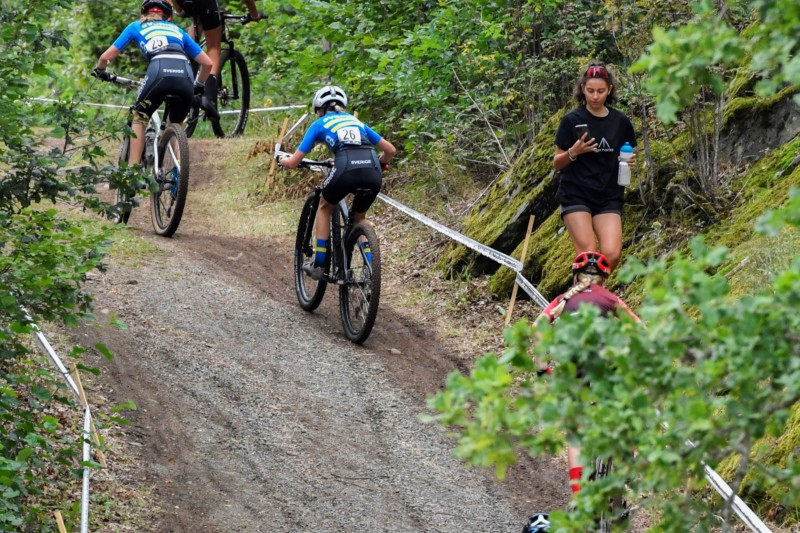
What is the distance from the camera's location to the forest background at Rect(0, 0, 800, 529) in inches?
113

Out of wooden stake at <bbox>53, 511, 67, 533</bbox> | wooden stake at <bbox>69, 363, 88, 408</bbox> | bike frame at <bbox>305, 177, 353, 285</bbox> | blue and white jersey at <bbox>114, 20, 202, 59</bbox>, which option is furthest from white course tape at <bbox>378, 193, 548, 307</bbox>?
wooden stake at <bbox>53, 511, 67, 533</bbox>

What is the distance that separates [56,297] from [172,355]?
289cm

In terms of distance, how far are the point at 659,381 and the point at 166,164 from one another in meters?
9.42

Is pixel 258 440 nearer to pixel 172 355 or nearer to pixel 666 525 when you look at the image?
pixel 172 355

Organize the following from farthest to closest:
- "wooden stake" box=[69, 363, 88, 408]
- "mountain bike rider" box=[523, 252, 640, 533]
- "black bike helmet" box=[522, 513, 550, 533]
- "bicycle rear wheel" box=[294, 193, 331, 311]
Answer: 1. "bicycle rear wheel" box=[294, 193, 331, 311]
2. "wooden stake" box=[69, 363, 88, 408]
3. "mountain bike rider" box=[523, 252, 640, 533]
4. "black bike helmet" box=[522, 513, 550, 533]

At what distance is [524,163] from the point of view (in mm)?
10977

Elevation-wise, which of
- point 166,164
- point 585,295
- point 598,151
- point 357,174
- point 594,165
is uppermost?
point 598,151

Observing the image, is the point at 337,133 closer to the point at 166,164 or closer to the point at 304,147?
the point at 304,147

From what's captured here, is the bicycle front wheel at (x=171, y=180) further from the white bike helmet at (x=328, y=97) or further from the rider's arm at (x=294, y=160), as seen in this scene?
the white bike helmet at (x=328, y=97)

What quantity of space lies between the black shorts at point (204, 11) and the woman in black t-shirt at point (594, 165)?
769cm

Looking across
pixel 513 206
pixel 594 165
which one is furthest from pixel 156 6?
pixel 594 165

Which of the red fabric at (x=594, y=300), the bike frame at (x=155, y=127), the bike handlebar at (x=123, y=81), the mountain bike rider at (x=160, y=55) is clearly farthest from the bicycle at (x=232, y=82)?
the red fabric at (x=594, y=300)

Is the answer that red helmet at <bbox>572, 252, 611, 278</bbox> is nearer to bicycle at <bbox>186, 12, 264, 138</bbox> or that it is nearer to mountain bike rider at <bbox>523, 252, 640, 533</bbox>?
mountain bike rider at <bbox>523, 252, 640, 533</bbox>

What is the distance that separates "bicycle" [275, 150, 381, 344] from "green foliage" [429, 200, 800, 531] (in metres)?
5.84
